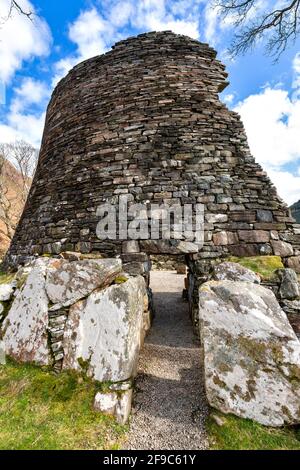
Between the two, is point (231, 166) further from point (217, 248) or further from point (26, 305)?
point (26, 305)

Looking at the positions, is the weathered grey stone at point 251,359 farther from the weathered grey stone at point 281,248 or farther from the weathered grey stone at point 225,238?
the weathered grey stone at point 281,248

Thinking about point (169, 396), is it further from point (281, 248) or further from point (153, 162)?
point (153, 162)

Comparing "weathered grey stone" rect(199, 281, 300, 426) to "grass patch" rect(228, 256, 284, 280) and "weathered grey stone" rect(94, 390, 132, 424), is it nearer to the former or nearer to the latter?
"weathered grey stone" rect(94, 390, 132, 424)

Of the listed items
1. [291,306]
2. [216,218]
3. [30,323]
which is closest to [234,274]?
[291,306]

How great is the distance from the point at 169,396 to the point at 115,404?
80 centimetres

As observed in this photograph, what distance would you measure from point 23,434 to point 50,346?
3.32 feet

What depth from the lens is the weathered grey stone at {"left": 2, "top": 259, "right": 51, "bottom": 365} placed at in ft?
10.8

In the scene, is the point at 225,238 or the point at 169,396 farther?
the point at 225,238

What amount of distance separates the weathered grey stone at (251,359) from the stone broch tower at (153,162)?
1.91 metres

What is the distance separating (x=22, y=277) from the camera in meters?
4.16

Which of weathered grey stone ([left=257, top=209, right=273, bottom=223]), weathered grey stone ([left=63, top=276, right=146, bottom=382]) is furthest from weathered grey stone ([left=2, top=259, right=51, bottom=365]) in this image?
weathered grey stone ([left=257, top=209, right=273, bottom=223])

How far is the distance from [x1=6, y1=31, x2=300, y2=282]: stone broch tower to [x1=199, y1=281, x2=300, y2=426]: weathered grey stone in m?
1.91

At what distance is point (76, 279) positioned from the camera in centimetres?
354

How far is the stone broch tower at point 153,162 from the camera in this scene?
16.2 feet
